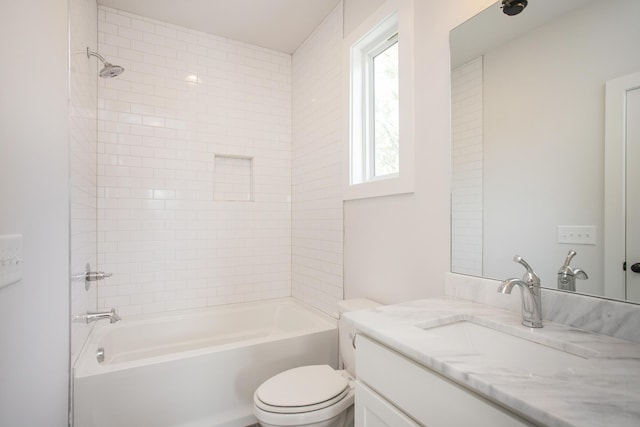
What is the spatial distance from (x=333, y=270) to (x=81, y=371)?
157 cm

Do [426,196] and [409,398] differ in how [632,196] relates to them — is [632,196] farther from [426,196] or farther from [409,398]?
[409,398]

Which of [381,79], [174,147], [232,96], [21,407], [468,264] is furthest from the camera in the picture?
[232,96]

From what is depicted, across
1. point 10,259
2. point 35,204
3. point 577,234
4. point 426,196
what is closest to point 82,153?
point 35,204

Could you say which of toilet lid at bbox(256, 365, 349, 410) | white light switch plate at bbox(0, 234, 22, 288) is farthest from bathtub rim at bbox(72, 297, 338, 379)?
white light switch plate at bbox(0, 234, 22, 288)

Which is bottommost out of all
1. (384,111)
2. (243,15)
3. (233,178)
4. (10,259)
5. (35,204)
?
(10,259)

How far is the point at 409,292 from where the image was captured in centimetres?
164

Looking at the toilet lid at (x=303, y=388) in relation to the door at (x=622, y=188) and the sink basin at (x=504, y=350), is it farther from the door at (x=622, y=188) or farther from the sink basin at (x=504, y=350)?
the door at (x=622, y=188)

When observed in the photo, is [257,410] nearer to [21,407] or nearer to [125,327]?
[21,407]

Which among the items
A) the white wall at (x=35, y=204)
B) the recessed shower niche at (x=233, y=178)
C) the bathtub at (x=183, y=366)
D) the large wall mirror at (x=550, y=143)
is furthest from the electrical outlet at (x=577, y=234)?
the recessed shower niche at (x=233, y=178)

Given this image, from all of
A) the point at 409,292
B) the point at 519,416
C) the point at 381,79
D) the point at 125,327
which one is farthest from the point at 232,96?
the point at 519,416

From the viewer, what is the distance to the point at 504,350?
39.0 inches

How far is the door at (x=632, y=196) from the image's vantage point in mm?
863

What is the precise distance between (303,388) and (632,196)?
1.45m

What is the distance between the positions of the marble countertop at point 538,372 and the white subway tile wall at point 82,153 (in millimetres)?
1434
